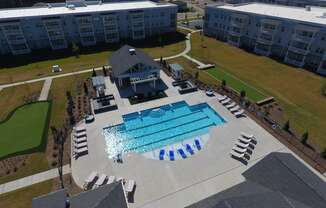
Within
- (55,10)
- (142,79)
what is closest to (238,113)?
(142,79)

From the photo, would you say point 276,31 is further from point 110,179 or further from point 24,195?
point 24,195

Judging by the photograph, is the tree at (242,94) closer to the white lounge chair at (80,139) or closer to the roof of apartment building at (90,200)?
the white lounge chair at (80,139)

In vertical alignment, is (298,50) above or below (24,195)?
above

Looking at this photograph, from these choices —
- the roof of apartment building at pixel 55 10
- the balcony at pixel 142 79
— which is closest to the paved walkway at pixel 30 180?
the balcony at pixel 142 79

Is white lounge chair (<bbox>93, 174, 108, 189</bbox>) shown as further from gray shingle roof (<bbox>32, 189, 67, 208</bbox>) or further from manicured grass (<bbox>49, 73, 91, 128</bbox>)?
manicured grass (<bbox>49, 73, 91, 128</bbox>)

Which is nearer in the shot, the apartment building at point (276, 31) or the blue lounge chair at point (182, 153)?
the blue lounge chair at point (182, 153)

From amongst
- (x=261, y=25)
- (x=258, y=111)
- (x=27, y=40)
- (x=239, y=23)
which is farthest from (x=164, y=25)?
(x=258, y=111)

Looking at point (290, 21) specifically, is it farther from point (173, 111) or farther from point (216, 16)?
point (173, 111)
